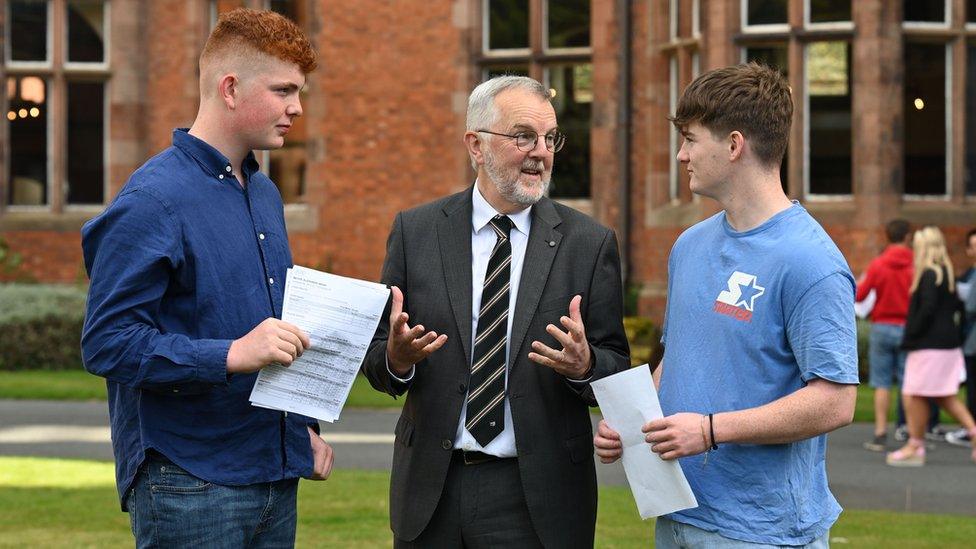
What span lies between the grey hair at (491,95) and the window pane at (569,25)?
1328 centimetres

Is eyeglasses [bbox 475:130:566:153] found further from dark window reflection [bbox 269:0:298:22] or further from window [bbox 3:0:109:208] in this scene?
window [bbox 3:0:109:208]

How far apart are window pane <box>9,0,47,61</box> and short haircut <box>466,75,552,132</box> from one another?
1635 centimetres

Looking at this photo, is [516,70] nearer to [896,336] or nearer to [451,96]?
[451,96]

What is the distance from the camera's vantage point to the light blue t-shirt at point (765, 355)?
3.39 metres

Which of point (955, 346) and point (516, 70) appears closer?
point (955, 346)

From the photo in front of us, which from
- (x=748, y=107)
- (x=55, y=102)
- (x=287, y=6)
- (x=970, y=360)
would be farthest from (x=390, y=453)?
(x=55, y=102)

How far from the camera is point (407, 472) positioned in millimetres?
4102

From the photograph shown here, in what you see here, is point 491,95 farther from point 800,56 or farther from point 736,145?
point 800,56

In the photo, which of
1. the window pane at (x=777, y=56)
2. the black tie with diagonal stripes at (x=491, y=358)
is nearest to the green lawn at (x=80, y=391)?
the window pane at (x=777, y=56)

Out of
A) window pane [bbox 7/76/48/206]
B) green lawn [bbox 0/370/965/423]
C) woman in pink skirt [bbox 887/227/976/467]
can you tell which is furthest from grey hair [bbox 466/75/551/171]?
window pane [bbox 7/76/48/206]

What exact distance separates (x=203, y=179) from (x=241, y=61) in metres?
0.32

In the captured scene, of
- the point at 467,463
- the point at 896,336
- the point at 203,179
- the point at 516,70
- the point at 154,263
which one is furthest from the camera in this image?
the point at 516,70

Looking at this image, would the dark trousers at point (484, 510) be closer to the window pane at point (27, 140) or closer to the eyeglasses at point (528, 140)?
the eyeglasses at point (528, 140)

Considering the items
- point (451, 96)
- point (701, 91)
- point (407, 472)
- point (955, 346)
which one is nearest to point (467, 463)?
point (407, 472)
